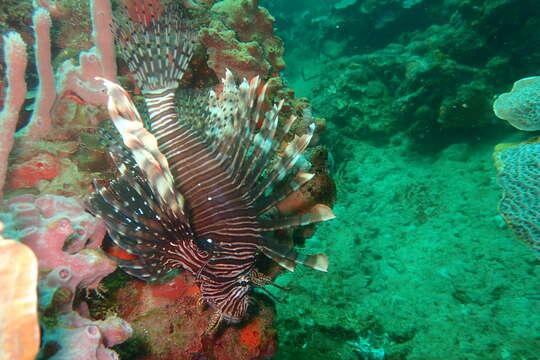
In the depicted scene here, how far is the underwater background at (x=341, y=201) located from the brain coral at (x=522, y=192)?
0.07 ft

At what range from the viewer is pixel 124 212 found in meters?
2.02

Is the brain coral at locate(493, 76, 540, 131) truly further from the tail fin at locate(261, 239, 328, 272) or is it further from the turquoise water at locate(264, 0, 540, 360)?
the tail fin at locate(261, 239, 328, 272)

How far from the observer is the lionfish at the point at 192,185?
6.43 ft

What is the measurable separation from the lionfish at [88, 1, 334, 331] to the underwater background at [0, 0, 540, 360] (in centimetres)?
25

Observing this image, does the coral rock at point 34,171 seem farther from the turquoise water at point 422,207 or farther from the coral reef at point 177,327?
the turquoise water at point 422,207

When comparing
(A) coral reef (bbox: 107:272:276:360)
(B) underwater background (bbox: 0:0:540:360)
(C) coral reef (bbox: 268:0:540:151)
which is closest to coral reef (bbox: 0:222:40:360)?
(B) underwater background (bbox: 0:0:540:360)

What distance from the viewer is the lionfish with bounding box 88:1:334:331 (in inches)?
77.2

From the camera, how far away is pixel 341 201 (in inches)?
315

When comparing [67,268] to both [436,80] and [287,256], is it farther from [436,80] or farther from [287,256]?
[436,80]

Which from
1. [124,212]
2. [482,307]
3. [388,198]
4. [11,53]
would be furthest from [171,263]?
[388,198]

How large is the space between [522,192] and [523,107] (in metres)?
2.28

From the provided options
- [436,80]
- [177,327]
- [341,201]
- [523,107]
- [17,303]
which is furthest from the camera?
[436,80]

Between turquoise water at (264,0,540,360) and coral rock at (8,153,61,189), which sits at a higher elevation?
coral rock at (8,153,61,189)

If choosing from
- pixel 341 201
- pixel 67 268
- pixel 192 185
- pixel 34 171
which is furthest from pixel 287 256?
pixel 341 201
